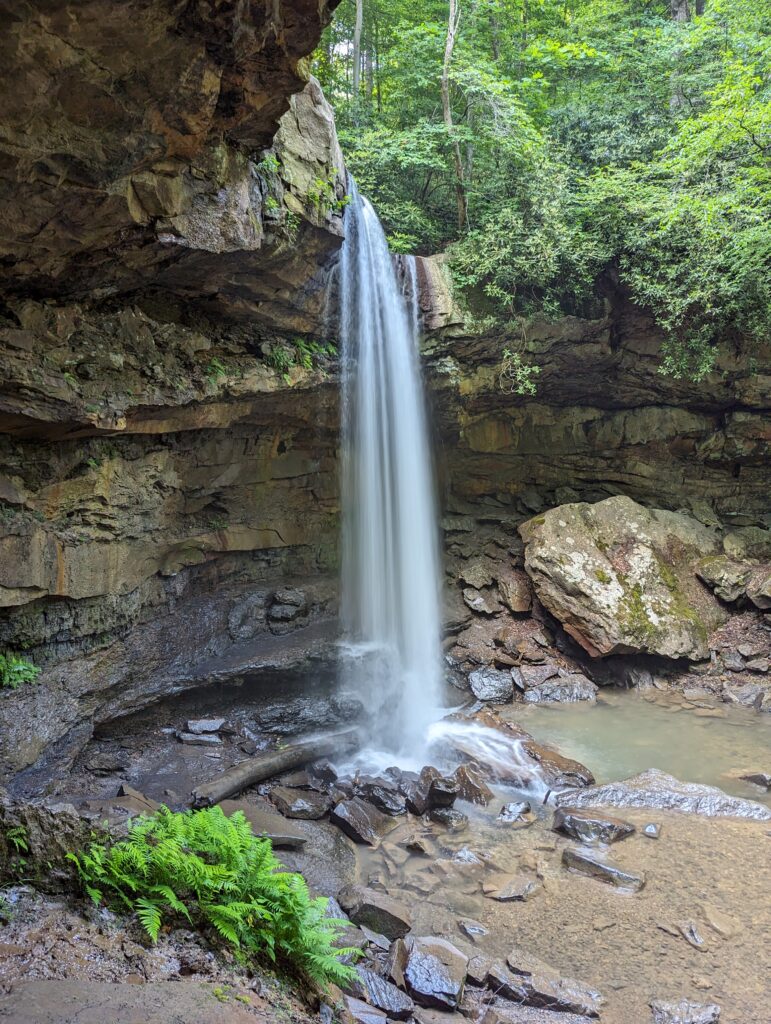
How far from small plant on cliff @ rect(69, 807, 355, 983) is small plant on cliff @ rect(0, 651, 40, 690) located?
174 inches

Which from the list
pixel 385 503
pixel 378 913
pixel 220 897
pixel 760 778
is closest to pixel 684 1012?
pixel 378 913

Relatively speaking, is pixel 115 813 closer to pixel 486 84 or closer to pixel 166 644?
pixel 166 644

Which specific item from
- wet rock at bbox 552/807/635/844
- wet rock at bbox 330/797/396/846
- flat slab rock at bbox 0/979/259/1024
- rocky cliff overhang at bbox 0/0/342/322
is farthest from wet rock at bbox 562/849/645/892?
rocky cliff overhang at bbox 0/0/342/322

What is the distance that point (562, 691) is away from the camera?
10.9 metres

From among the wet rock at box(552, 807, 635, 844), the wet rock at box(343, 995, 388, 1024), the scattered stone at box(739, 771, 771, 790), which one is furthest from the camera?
the scattered stone at box(739, 771, 771, 790)

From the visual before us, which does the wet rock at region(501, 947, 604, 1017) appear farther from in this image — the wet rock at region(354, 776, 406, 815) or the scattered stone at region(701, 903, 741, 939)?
the wet rock at region(354, 776, 406, 815)

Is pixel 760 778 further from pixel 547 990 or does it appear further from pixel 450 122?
pixel 450 122

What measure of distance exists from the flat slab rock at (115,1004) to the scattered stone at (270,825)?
3436mm

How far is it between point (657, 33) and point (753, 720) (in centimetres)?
1347

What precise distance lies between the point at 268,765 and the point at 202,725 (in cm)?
159

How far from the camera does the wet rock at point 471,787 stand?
7453 millimetres

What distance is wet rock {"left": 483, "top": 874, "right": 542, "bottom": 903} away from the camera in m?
5.59

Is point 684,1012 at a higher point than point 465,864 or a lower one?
higher

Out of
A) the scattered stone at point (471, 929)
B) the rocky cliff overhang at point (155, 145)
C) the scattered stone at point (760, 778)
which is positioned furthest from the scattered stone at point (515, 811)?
the rocky cliff overhang at point (155, 145)
